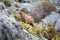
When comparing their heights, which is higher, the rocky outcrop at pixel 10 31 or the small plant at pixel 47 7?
the rocky outcrop at pixel 10 31

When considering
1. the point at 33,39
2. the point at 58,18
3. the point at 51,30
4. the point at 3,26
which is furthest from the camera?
the point at 58,18

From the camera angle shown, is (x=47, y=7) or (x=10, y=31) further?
(x=47, y=7)

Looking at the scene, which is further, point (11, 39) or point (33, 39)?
point (33, 39)

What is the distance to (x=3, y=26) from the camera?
287cm

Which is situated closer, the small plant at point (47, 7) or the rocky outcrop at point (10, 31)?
the rocky outcrop at point (10, 31)

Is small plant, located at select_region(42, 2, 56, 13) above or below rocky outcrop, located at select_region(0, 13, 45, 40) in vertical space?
below

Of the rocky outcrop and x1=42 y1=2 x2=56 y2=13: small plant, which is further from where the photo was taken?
x1=42 y1=2 x2=56 y2=13: small plant

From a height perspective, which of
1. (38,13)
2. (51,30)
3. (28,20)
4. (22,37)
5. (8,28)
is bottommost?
(38,13)

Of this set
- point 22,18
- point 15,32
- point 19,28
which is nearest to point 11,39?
point 15,32

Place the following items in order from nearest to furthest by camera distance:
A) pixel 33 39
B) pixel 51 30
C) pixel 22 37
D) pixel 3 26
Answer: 1. pixel 3 26
2. pixel 22 37
3. pixel 33 39
4. pixel 51 30

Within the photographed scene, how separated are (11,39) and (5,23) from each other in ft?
0.84

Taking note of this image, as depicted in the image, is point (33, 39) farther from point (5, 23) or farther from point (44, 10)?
point (44, 10)

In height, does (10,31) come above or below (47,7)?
above

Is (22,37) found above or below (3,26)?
below
